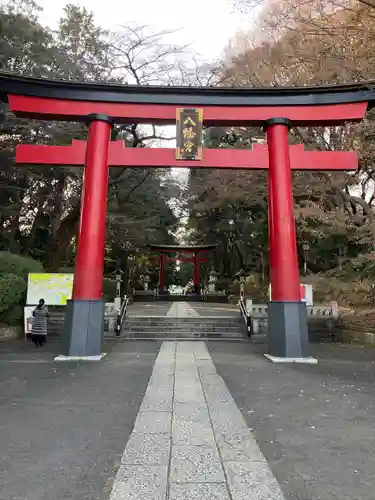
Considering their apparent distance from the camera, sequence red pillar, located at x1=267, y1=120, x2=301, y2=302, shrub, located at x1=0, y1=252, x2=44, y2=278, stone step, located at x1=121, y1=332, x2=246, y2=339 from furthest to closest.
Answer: stone step, located at x1=121, y1=332, x2=246, y2=339 → shrub, located at x1=0, y1=252, x2=44, y2=278 → red pillar, located at x1=267, y1=120, x2=301, y2=302

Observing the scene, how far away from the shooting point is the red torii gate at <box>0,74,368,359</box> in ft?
30.1

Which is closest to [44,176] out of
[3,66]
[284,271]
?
[3,66]

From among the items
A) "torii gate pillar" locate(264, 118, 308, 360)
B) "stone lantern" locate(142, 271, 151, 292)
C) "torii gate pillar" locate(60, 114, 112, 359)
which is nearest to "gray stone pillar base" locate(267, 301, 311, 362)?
"torii gate pillar" locate(264, 118, 308, 360)

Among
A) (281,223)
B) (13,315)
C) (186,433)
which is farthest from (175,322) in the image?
(186,433)

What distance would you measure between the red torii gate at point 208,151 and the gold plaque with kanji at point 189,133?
17 cm

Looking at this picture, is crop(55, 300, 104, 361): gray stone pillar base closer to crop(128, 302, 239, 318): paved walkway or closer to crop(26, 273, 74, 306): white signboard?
crop(26, 273, 74, 306): white signboard

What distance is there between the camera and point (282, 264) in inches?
369

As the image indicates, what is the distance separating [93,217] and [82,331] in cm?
284

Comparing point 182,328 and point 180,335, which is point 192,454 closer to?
point 180,335

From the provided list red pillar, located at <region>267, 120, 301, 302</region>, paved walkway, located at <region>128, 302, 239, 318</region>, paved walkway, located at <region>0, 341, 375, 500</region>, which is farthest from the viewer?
paved walkway, located at <region>128, 302, 239, 318</region>

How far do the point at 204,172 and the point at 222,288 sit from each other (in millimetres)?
14570

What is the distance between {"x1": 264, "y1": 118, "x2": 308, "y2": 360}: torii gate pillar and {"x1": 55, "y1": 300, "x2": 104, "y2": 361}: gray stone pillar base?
14.4ft

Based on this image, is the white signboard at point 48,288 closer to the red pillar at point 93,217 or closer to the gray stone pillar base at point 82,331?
the red pillar at point 93,217

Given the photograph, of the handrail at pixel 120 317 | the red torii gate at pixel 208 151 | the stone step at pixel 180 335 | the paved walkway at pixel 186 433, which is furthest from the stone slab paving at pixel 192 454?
the handrail at pixel 120 317
